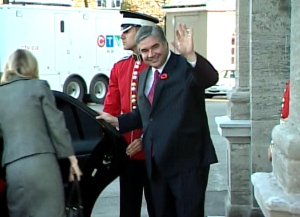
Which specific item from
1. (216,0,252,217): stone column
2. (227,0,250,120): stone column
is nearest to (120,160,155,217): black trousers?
Answer: (216,0,252,217): stone column

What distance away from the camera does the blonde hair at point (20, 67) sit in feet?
15.5

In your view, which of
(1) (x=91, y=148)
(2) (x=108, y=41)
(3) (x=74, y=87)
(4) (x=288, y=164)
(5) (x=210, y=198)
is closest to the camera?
(4) (x=288, y=164)

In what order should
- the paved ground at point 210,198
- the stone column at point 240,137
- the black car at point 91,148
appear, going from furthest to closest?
the paved ground at point 210,198
the stone column at point 240,137
the black car at point 91,148

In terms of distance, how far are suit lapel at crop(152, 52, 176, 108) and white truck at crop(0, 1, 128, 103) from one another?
16764 mm

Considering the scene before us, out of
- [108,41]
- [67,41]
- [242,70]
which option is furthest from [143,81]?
[108,41]

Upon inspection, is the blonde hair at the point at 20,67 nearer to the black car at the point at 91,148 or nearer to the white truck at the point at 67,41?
the black car at the point at 91,148

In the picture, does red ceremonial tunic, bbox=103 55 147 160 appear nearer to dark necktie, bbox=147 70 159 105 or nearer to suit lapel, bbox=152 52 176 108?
dark necktie, bbox=147 70 159 105

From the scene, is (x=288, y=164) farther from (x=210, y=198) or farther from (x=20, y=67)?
(x=210, y=198)

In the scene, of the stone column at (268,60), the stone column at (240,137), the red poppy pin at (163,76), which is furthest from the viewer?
the stone column at (240,137)

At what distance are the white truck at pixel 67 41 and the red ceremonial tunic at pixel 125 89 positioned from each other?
15.9 m

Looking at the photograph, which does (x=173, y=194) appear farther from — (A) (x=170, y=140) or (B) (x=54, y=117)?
(B) (x=54, y=117)

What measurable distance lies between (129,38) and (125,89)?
1.26ft

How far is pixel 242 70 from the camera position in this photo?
7227 millimetres

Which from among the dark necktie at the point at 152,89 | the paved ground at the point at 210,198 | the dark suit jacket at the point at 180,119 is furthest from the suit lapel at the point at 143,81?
the paved ground at the point at 210,198
